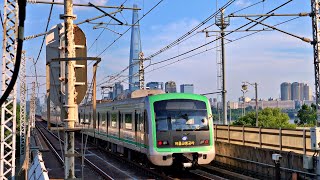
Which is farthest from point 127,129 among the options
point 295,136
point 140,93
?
point 295,136

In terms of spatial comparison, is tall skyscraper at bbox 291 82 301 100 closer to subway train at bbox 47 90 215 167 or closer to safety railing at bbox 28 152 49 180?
subway train at bbox 47 90 215 167

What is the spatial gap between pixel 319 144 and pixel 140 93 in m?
10.6

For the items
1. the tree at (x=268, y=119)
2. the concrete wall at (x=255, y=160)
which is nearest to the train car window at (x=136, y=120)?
the concrete wall at (x=255, y=160)

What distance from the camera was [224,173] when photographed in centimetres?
1570

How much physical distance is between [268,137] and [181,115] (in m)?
3.47

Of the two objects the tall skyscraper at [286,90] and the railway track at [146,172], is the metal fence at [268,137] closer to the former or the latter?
the railway track at [146,172]

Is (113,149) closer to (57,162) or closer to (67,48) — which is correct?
(57,162)

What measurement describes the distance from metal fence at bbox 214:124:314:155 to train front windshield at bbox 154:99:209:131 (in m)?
2.36

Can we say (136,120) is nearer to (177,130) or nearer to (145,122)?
(145,122)

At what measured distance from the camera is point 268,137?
16.1 m

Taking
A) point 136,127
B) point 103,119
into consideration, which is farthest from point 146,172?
point 103,119

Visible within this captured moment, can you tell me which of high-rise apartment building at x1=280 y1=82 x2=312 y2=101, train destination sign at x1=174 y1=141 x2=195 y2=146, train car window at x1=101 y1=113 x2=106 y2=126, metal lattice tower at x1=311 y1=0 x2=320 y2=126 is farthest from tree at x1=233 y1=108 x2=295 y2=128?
high-rise apartment building at x1=280 y1=82 x2=312 y2=101

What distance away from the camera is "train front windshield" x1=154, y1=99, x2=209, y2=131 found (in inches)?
615

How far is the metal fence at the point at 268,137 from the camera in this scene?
1388 cm
